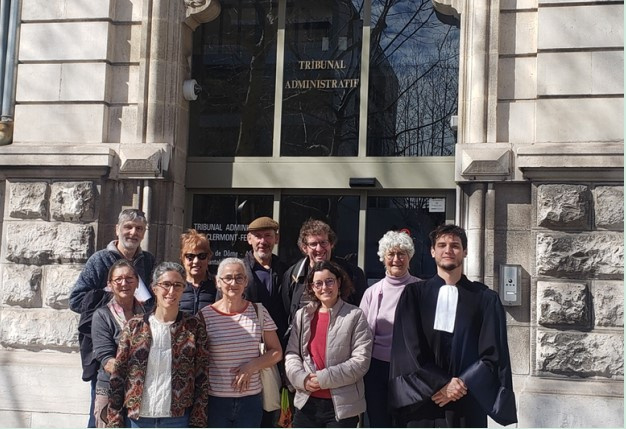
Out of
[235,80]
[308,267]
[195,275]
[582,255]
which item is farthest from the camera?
[235,80]

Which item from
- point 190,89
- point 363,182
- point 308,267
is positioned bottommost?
point 308,267

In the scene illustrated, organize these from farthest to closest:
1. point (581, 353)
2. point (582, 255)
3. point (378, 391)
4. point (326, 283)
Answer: point (582, 255) < point (581, 353) < point (378, 391) < point (326, 283)

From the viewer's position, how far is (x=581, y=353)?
21.9 feet

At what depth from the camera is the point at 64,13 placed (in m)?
8.03

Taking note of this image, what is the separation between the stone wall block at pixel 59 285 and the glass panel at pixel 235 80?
1.85 meters

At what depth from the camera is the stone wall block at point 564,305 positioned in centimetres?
671

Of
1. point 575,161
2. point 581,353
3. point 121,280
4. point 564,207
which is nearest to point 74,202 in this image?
point 121,280

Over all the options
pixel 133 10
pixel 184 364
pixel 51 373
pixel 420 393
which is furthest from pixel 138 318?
pixel 133 10

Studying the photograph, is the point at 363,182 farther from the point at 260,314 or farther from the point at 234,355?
the point at 234,355

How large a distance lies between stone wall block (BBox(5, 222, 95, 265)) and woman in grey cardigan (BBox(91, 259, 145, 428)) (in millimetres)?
2721

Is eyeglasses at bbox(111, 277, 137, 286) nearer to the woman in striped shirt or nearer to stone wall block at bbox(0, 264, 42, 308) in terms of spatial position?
the woman in striped shirt

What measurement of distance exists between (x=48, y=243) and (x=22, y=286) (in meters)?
0.50

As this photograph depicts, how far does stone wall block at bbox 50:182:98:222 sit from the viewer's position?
768 centimetres

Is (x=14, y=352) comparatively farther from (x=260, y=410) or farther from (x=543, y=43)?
(x=543, y=43)
